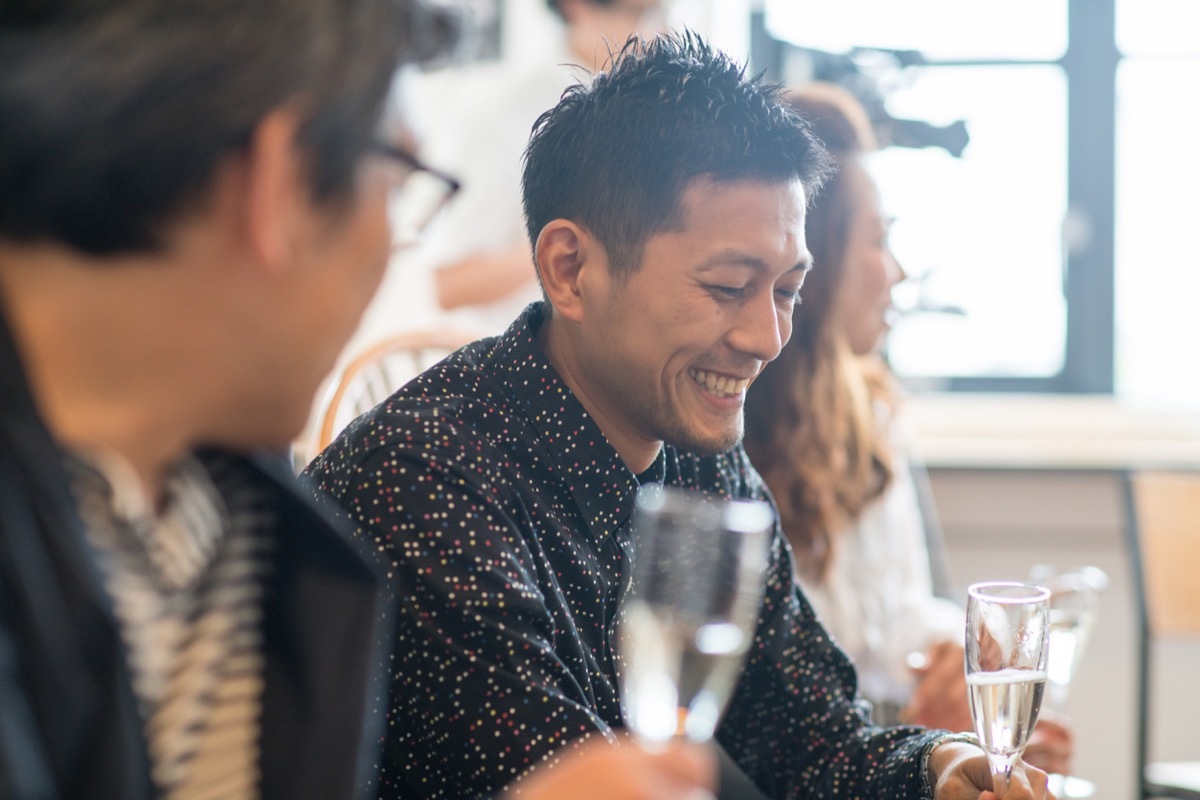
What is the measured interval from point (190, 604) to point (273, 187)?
0.27 m

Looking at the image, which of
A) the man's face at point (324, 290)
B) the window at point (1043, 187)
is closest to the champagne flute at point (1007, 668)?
the man's face at point (324, 290)

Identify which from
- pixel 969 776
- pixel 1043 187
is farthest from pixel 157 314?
pixel 1043 187

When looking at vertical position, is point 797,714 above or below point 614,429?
below

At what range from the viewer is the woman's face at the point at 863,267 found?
2.04 meters

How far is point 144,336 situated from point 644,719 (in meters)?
0.33

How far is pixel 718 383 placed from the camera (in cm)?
136

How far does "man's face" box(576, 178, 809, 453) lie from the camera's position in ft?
4.35

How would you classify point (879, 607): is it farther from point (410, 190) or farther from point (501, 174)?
point (410, 190)

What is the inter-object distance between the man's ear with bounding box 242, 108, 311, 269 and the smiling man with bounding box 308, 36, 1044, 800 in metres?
0.42

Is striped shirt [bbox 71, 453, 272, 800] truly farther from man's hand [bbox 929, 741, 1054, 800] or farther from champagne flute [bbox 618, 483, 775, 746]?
man's hand [bbox 929, 741, 1054, 800]

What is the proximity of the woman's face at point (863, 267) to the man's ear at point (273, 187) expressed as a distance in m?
1.38

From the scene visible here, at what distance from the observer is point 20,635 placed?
0.69m

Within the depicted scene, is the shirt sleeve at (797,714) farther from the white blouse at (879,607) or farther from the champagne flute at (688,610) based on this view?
the champagne flute at (688,610)

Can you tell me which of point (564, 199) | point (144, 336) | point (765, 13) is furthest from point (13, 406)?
point (765, 13)
